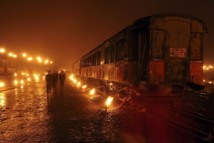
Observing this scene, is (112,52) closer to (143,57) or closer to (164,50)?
(143,57)

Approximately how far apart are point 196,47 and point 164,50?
6.14 feet

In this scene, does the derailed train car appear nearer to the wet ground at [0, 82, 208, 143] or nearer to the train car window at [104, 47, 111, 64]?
the wet ground at [0, 82, 208, 143]

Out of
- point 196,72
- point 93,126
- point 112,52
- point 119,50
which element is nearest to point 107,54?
point 112,52

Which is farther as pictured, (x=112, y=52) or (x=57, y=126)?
(x=112, y=52)

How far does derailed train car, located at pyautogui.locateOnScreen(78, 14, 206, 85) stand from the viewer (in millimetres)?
10250

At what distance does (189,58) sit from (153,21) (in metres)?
2.53

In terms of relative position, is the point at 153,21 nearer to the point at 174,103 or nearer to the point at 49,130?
the point at 174,103

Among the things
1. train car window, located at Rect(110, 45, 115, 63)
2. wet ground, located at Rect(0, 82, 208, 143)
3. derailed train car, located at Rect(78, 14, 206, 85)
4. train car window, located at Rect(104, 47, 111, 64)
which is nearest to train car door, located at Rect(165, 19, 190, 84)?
derailed train car, located at Rect(78, 14, 206, 85)

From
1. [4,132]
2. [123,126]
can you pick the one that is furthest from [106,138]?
[4,132]

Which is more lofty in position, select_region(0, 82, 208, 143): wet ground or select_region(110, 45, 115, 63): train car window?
select_region(110, 45, 115, 63): train car window

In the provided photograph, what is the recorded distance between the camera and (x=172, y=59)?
10.6m

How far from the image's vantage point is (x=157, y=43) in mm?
10344

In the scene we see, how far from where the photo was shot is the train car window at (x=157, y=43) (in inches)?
404

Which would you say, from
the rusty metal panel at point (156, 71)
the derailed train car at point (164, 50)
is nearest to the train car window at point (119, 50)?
the derailed train car at point (164, 50)
